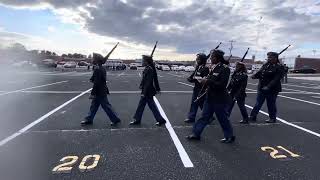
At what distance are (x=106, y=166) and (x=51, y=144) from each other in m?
2.00

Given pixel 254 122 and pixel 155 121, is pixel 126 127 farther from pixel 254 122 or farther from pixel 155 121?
pixel 254 122

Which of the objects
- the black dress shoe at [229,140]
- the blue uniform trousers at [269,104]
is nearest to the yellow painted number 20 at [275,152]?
the black dress shoe at [229,140]

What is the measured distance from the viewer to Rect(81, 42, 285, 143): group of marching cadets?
→ 7.94 meters

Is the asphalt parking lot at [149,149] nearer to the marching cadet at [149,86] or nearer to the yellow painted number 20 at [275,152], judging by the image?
the yellow painted number 20 at [275,152]

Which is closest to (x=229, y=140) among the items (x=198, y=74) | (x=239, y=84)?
(x=198, y=74)

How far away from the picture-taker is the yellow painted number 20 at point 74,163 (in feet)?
20.0

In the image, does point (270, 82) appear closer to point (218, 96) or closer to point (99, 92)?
point (218, 96)

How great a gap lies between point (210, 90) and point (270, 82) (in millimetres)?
3188

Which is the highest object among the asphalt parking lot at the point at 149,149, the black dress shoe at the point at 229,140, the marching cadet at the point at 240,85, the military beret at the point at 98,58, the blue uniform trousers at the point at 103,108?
the military beret at the point at 98,58

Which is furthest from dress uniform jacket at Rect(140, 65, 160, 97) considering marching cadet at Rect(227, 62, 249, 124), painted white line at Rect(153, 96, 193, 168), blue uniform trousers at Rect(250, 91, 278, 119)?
blue uniform trousers at Rect(250, 91, 278, 119)

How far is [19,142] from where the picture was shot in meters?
7.93

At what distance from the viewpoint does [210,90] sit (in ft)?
26.4

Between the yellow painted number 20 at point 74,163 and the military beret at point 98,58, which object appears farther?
the military beret at point 98,58

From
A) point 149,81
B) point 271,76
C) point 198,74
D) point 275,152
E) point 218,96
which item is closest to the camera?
point 275,152
